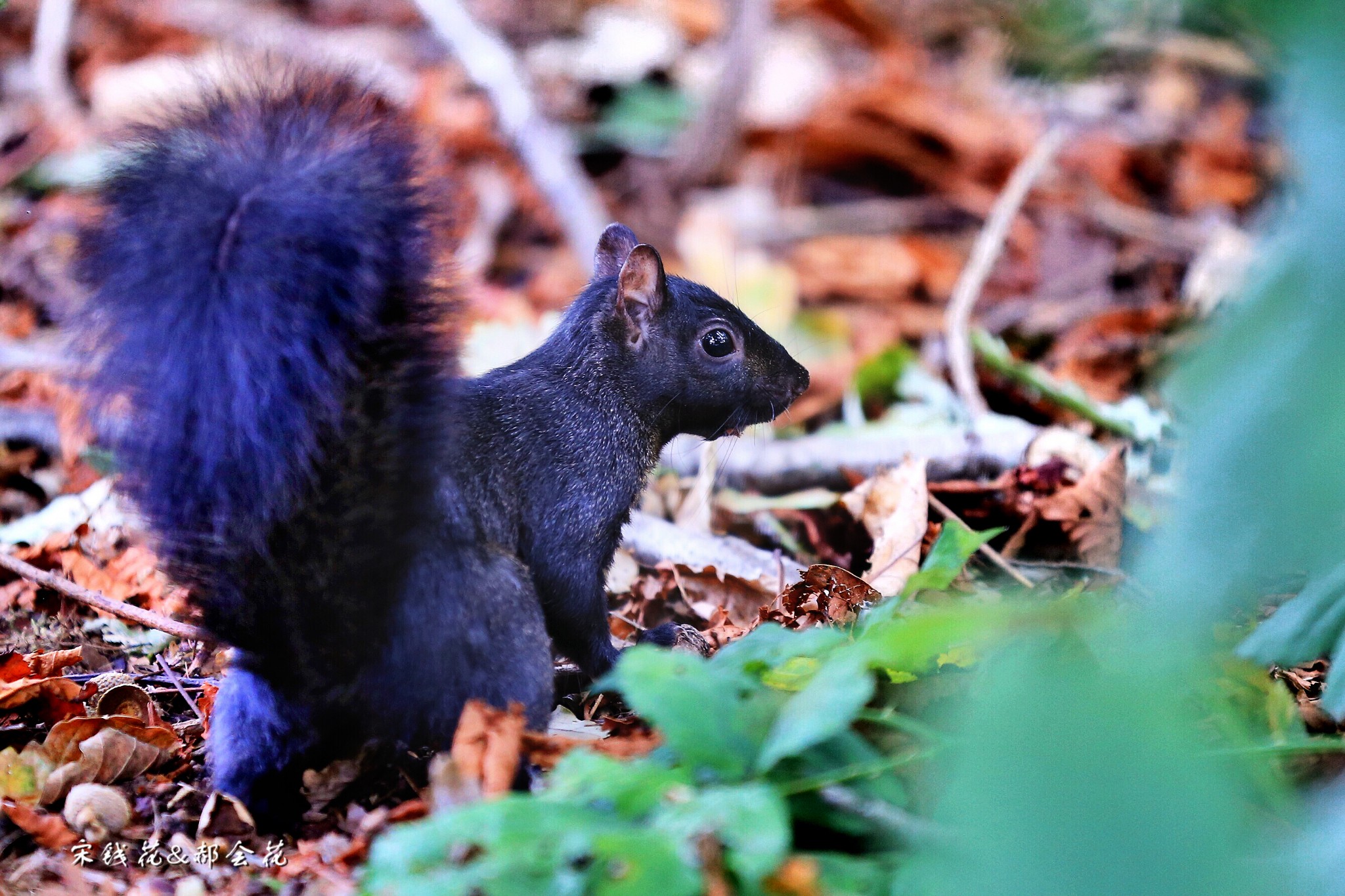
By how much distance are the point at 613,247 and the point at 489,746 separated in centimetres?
182

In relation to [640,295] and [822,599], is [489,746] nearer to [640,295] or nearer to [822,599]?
[822,599]

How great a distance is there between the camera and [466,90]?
7680mm

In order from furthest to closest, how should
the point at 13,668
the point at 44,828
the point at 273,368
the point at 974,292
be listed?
1. the point at 974,292
2. the point at 13,668
3. the point at 44,828
4. the point at 273,368

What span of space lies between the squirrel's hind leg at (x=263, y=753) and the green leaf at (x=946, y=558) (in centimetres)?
121

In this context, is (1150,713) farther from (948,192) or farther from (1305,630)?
(948,192)

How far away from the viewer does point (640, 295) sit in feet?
10.5

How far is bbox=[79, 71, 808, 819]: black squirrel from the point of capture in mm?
2125

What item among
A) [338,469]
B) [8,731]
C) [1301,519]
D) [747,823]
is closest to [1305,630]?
[747,823]

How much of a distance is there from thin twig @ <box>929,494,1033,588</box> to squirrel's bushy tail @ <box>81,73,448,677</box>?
1.71 meters

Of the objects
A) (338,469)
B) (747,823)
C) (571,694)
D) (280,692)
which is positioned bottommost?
(571,694)

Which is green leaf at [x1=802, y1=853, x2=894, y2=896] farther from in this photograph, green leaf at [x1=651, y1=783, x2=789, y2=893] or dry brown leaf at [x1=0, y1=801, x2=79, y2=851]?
dry brown leaf at [x1=0, y1=801, x2=79, y2=851]

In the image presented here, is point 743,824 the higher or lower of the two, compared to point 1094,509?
higher

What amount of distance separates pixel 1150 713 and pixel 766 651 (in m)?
0.97

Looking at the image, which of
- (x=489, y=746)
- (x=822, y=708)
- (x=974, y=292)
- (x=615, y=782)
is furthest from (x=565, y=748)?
(x=974, y=292)
